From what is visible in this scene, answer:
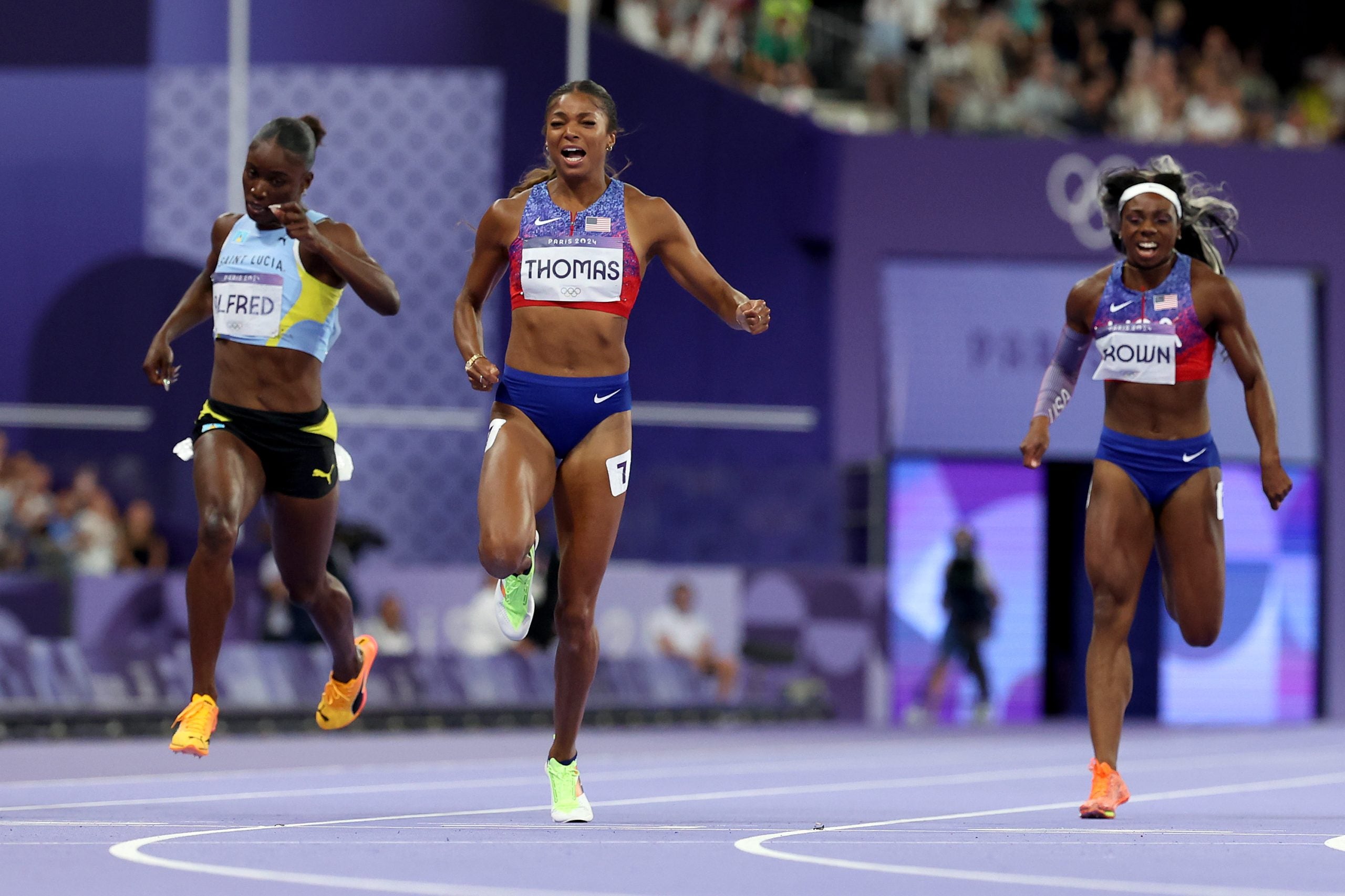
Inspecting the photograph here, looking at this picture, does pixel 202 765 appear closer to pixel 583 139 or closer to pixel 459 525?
pixel 583 139

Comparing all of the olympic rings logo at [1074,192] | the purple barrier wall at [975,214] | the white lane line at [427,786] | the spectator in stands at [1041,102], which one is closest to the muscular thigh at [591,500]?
the white lane line at [427,786]

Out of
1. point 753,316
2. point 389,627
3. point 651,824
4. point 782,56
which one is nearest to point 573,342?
point 753,316

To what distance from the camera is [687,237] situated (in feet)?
23.2

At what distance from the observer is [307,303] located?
7641 mm

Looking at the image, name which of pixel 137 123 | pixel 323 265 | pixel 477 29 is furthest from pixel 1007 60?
pixel 323 265

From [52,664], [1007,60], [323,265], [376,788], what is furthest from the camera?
[1007,60]

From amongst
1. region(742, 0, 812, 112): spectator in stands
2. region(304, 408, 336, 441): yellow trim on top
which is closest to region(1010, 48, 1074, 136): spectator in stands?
region(742, 0, 812, 112): spectator in stands

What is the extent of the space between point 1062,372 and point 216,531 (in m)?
3.13

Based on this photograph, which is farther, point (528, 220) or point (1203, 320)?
point (1203, 320)

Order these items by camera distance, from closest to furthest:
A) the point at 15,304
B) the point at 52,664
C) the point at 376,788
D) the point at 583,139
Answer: the point at 583,139 < the point at 376,788 < the point at 52,664 < the point at 15,304

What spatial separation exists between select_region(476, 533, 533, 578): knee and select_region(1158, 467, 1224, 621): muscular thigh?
2501mm

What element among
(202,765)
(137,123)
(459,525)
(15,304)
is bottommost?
(202,765)

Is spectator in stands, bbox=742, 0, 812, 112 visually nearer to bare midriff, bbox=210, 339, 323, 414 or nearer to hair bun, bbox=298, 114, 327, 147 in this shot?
hair bun, bbox=298, 114, 327, 147

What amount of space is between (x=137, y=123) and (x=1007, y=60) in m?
8.75
